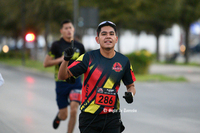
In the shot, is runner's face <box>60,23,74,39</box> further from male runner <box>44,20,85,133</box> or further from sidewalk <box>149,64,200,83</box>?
sidewalk <box>149,64,200,83</box>

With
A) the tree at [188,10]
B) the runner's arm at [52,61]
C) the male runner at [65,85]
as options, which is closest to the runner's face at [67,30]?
the male runner at [65,85]

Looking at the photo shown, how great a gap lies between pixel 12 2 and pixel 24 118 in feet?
76.2

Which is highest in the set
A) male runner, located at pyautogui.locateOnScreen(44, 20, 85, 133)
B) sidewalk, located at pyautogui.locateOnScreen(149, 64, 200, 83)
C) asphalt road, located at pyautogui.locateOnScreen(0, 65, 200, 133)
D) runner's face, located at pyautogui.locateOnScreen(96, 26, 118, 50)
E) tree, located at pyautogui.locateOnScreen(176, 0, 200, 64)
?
tree, located at pyautogui.locateOnScreen(176, 0, 200, 64)

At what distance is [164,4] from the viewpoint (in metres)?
24.8

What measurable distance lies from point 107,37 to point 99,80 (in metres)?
0.44

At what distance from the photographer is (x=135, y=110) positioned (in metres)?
9.27

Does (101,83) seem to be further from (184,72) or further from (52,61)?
(184,72)

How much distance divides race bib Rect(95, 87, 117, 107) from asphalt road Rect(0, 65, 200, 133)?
3.19 meters

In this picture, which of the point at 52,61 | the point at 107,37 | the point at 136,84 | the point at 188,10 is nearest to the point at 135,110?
the point at 52,61

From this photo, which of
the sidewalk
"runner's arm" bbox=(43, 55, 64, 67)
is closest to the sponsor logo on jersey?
"runner's arm" bbox=(43, 55, 64, 67)

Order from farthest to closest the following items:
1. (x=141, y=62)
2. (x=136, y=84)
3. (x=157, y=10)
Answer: (x=157, y=10) < (x=141, y=62) < (x=136, y=84)

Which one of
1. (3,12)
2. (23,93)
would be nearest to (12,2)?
(3,12)

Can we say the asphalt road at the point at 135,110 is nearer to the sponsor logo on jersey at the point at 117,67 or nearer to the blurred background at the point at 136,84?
the blurred background at the point at 136,84

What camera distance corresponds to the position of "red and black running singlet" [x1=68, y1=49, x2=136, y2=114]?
12.4 ft
